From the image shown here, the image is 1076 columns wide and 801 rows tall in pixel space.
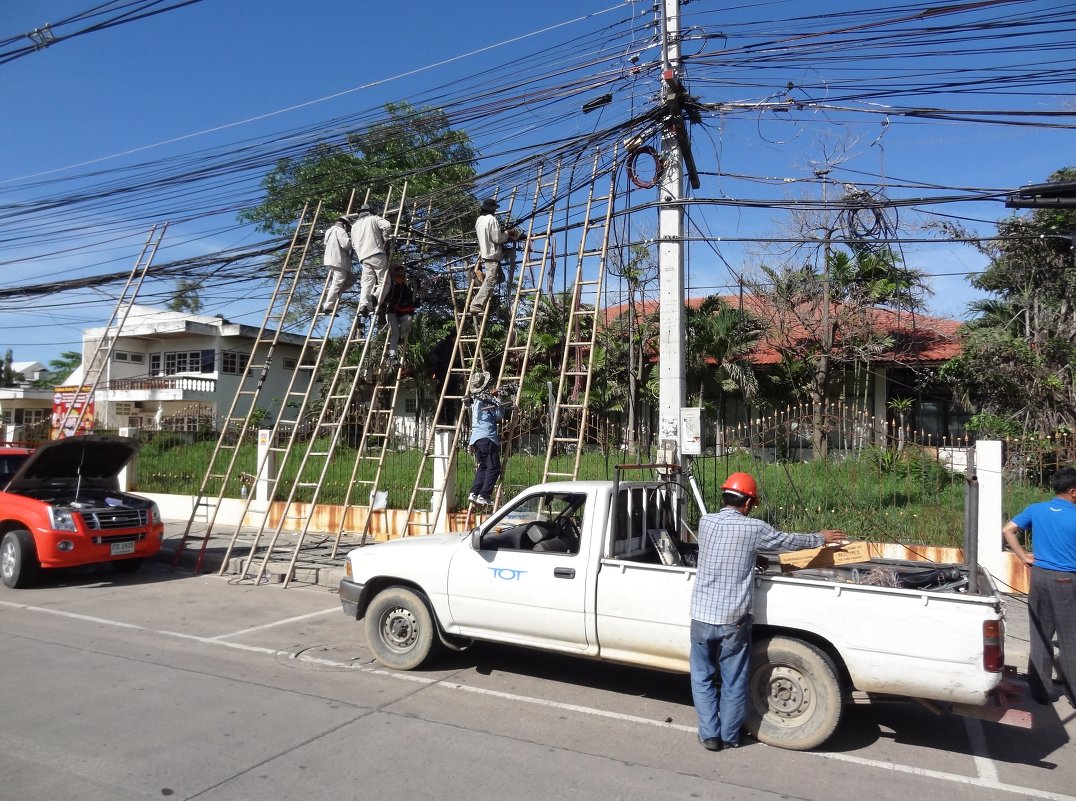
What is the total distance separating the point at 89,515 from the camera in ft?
34.3

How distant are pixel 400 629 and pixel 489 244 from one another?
6.02 meters

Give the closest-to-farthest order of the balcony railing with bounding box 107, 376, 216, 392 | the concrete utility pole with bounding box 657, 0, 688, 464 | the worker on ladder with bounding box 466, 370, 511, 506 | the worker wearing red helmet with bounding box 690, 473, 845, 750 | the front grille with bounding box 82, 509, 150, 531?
the worker wearing red helmet with bounding box 690, 473, 845, 750 → the concrete utility pole with bounding box 657, 0, 688, 464 → the worker on ladder with bounding box 466, 370, 511, 506 → the front grille with bounding box 82, 509, 150, 531 → the balcony railing with bounding box 107, 376, 216, 392

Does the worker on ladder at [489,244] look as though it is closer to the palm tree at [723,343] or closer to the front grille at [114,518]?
the front grille at [114,518]

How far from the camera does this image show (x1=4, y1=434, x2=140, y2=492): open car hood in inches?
426

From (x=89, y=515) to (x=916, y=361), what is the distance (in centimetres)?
1781

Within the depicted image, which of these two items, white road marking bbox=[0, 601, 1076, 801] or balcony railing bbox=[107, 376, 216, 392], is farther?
balcony railing bbox=[107, 376, 216, 392]

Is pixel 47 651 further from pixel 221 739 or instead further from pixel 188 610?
pixel 221 739

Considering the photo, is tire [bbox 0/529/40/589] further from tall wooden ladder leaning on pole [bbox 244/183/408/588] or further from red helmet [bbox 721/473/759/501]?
red helmet [bbox 721/473/759/501]

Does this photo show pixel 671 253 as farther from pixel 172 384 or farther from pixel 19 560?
pixel 172 384

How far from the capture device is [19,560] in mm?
10117

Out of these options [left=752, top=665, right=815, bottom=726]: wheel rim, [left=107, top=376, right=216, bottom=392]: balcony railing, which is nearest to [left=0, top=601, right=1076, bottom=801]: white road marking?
[left=752, top=665, right=815, bottom=726]: wheel rim

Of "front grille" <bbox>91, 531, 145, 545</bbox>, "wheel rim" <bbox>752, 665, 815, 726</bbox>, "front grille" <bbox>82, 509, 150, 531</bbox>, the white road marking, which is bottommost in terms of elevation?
the white road marking

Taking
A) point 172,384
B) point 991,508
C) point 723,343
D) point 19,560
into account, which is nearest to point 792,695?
point 991,508

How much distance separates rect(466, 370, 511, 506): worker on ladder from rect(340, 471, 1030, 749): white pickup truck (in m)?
2.49
